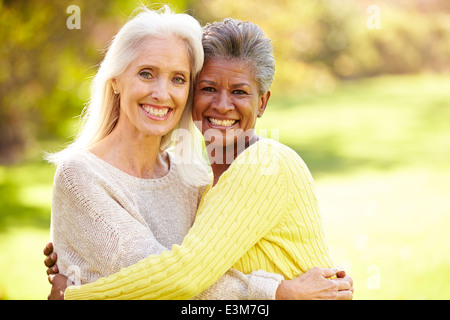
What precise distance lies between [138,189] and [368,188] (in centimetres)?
845

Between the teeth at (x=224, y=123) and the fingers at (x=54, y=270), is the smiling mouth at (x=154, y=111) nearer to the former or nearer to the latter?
the teeth at (x=224, y=123)

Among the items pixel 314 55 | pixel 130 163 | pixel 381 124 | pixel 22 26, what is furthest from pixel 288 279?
pixel 314 55

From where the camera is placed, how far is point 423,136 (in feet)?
45.7

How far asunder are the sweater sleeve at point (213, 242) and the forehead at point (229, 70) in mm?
405

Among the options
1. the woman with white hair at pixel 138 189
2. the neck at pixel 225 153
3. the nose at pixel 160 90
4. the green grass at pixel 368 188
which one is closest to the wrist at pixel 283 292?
the woman with white hair at pixel 138 189

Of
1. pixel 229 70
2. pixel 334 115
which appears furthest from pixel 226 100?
pixel 334 115

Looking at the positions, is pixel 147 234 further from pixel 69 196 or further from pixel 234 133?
pixel 234 133

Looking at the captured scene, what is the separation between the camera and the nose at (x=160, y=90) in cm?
252

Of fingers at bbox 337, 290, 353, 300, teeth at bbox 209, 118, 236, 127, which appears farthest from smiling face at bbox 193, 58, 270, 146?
fingers at bbox 337, 290, 353, 300

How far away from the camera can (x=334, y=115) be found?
53.4 ft

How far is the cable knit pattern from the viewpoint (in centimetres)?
215

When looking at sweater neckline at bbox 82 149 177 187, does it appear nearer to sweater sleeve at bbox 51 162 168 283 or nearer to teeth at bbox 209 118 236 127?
sweater sleeve at bbox 51 162 168 283

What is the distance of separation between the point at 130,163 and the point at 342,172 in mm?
9348

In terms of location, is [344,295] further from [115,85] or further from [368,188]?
[368,188]
